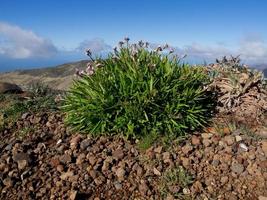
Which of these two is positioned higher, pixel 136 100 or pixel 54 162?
pixel 136 100

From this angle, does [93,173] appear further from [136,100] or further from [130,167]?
[136,100]

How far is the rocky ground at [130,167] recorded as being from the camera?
21.7 ft

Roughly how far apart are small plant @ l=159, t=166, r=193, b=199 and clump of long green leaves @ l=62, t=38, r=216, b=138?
3.14 feet

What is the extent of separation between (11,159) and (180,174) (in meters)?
2.64

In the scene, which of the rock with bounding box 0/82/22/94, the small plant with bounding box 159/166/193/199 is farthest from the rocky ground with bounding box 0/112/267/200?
the rock with bounding box 0/82/22/94

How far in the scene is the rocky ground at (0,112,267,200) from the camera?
6.63 metres

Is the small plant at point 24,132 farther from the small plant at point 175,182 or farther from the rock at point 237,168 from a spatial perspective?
the rock at point 237,168

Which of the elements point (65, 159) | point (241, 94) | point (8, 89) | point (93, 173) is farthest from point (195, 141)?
point (8, 89)

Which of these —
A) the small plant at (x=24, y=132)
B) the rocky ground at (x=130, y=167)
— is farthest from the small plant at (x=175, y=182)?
the small plant at (x=24, y=132)

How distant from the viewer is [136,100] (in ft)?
25.5

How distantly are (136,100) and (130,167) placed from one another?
1153 millimetres

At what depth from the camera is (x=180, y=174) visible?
6812 mm

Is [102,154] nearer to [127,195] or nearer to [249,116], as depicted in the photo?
[127,195]

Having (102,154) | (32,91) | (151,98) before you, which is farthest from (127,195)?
(32,91)
